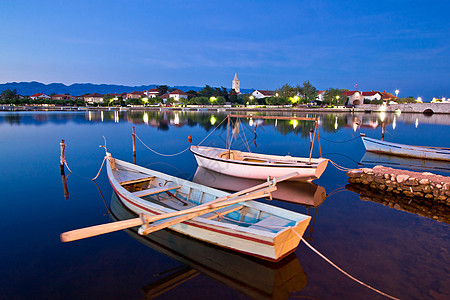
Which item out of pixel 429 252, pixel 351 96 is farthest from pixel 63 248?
pixel 351 96

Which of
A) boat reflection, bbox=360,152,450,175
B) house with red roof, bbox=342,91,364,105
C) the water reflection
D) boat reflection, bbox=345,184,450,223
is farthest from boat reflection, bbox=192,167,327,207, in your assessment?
house with red roof, bbox=342,91,364,105

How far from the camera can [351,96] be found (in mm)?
104312

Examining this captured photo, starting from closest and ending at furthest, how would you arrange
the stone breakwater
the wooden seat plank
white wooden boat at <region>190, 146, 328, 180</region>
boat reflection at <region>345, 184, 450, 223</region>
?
the wooden seat plank
boat reflection at <region>345, 184, 450, 223</region>
the stone breakwater
white wooden boat at <region>190, 146, 328, 180</region>

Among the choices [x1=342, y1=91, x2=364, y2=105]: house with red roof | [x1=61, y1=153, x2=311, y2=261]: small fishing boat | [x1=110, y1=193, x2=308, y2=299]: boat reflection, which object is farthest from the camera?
[x1=342, y1=91, x2=364, y2=105]: house with red roof

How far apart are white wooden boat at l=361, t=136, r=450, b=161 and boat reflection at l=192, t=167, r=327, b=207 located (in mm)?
11518

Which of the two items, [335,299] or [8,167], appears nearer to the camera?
[335,299]

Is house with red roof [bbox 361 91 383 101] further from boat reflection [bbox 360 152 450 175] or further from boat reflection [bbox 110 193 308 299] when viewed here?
boat reflection [bbox 110 193 308 299]

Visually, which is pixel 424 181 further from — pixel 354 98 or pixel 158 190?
pixel 354 98

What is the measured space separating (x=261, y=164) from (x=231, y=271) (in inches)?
289

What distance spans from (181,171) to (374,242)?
1224 cm

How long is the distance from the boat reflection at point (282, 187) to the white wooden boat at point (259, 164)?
502 mm

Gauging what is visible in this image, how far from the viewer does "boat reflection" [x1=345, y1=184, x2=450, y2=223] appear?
10141 millimetres

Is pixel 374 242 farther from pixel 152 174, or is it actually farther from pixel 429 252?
pixel 152 174

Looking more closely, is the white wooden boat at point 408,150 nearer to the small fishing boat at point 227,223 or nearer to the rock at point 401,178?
the rock at point 401,178
